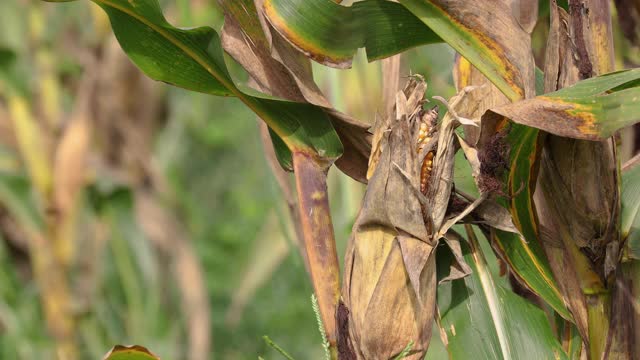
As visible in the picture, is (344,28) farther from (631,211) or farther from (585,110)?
(631,211)

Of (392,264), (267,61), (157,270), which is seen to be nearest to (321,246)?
(392,264)

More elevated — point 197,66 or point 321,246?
point 197,66

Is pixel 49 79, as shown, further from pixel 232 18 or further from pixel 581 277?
pixel 581 277

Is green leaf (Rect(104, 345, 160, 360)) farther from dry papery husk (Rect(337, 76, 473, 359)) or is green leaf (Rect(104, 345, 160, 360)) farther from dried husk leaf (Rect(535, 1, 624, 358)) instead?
dried husk leaf (Rect(535, 1, 624, 358))

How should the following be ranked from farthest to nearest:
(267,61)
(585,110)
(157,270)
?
(157,270)
(267,61)
(585,110)

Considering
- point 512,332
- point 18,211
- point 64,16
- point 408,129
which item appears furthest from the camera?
point 64,16

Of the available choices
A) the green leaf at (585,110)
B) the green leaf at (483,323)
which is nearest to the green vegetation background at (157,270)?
the green leaf at (483,323)

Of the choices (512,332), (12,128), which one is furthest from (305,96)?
(12,128)
